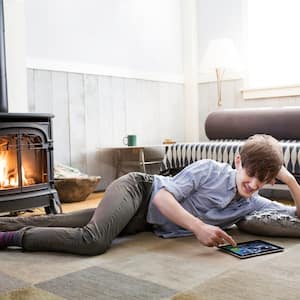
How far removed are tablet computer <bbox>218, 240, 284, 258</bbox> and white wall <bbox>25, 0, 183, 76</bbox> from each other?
242 centimetres

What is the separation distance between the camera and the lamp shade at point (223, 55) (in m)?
4.30

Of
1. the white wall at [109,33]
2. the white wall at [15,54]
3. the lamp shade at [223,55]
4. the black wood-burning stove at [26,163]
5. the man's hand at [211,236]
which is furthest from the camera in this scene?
the lamp shade at [223,55]

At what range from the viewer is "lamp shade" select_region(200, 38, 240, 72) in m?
4.30

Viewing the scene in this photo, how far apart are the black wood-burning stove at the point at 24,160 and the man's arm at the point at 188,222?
1112 mm

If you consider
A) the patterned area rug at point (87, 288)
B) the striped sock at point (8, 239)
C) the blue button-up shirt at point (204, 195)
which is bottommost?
the patterned area rug at point (87, 288)

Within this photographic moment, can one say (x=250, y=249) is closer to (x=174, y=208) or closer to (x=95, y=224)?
(x=174, y=208)

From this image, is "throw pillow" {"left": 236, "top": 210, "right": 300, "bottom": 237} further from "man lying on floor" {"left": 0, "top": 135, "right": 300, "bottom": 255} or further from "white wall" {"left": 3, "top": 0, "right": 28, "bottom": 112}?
"white wall" {"left": 3, "top": 0, "right": 28, "bottom": 112}

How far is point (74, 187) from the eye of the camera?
3.43 m

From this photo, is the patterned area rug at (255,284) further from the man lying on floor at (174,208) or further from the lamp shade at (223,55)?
the lamp shade at (223,55)

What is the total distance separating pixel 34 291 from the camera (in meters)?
1.37

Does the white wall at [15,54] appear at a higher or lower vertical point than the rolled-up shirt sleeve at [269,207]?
higher

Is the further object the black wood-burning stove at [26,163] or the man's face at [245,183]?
the black wood-burning stove at [26,163]

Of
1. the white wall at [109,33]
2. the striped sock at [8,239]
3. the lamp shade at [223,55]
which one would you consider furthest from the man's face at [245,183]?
the lamp shade at [223,55]

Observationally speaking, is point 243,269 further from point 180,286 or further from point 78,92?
point 78,92
